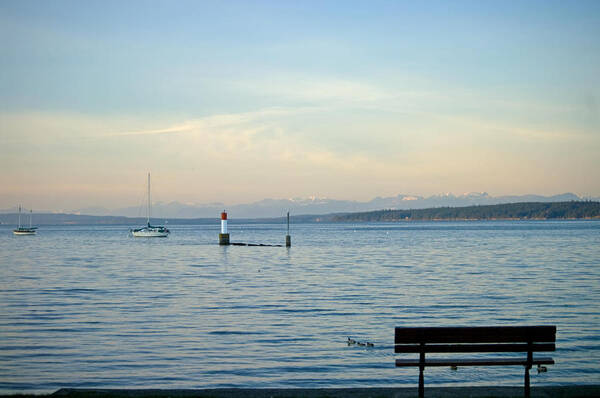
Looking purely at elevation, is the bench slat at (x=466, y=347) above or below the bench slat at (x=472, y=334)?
below

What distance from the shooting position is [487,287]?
30859mm

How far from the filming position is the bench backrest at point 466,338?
9461 mm

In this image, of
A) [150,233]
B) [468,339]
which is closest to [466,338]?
[468,339]

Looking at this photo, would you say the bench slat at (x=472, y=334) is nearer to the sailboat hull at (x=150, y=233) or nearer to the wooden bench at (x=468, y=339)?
the wooden bench at (x=468, y=339)

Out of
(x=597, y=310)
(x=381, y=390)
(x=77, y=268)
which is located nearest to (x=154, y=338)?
(x=381, y=390)

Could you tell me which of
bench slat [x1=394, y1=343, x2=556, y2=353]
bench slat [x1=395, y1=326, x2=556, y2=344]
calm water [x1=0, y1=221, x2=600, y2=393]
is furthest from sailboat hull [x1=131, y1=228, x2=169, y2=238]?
bench slat [x1=395, y1=326, x2=556, y2=344]

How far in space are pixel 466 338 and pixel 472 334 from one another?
0.11 m

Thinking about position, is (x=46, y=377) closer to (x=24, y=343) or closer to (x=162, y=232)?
(x=24, y=343)

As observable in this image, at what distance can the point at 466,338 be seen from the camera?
9.54 m

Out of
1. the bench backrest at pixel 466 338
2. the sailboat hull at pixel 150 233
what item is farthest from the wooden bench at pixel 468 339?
the sailboat hull at pixel 150 233

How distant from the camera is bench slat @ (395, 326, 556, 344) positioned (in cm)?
945

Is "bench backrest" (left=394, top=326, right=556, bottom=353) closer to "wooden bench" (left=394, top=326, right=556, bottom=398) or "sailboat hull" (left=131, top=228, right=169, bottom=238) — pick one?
"wooden bench" (left=394, top=326, right=556, bottom=398)

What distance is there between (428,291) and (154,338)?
15.0 meters

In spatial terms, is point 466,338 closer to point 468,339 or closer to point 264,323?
point 468,339
